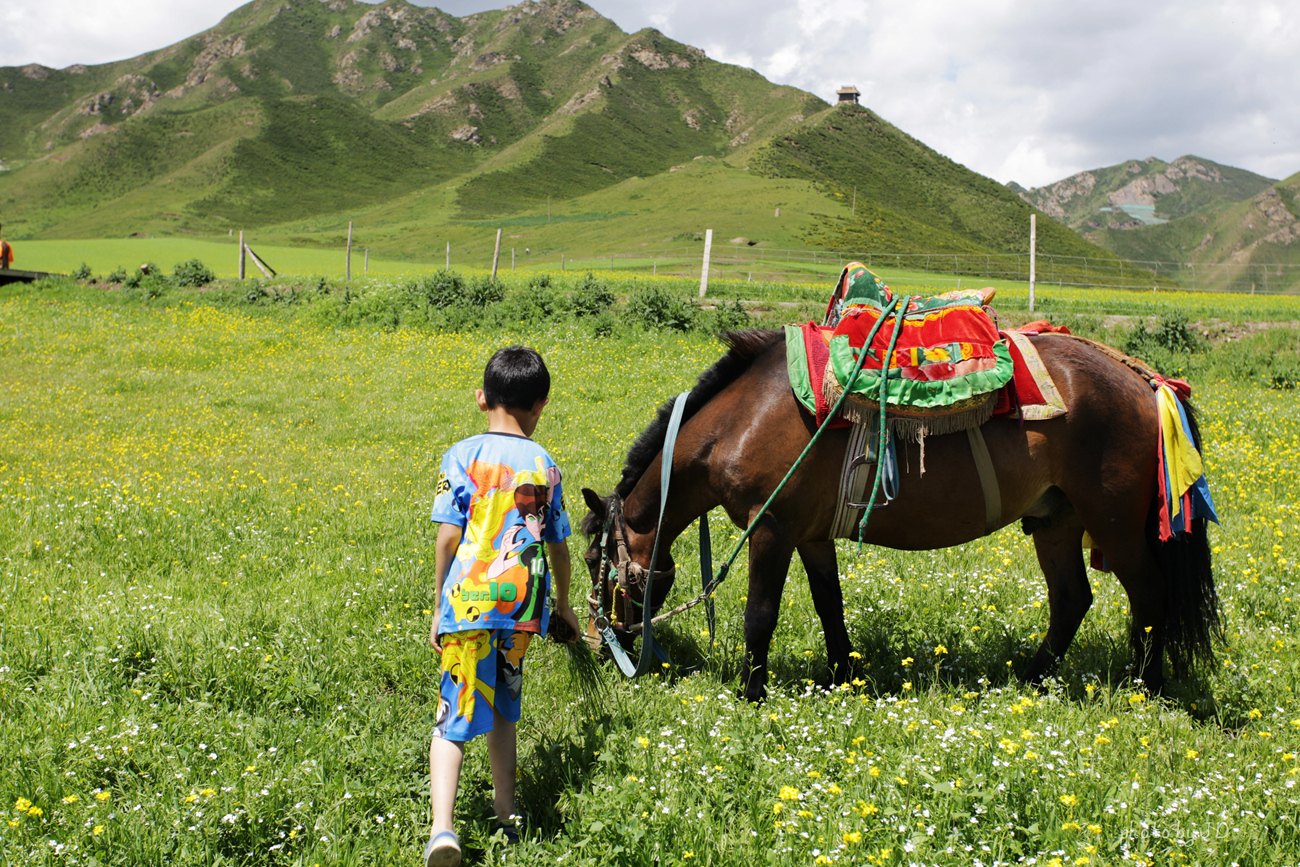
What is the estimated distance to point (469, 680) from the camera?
100 inches

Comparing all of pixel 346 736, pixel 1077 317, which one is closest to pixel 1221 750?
pixel 346 736

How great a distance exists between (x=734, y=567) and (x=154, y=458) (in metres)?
6.89

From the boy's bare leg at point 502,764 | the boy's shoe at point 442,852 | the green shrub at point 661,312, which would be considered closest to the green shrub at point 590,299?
the green shrub at point 661,312

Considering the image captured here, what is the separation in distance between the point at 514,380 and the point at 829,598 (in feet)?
7.69

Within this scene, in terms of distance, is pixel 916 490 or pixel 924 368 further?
pixel 916 490

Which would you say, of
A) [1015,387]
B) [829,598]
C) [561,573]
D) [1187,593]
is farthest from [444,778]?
[1187,593]

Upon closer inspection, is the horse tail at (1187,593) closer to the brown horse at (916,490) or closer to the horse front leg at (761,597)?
the brown horse at (916,490)

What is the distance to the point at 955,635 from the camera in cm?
470

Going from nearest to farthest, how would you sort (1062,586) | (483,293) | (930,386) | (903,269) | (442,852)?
1. (442,852)
2. (930,386)
3. (1062,586)
4. (483,293)
5. (903,269)

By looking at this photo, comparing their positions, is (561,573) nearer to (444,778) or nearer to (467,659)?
(467,659)

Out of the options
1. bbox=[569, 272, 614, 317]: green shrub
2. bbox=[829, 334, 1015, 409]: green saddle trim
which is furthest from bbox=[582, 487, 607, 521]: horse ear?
bbox=[569, 272, 614, 317]: green shrub

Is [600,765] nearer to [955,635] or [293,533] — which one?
[955,635]

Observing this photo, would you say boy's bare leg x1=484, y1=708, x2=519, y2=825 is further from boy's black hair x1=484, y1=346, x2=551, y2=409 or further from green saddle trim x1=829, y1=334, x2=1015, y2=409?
green saddle trim x1=829, y1=334, x2=1015, y2=409

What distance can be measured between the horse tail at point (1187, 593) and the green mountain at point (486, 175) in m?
55.7
